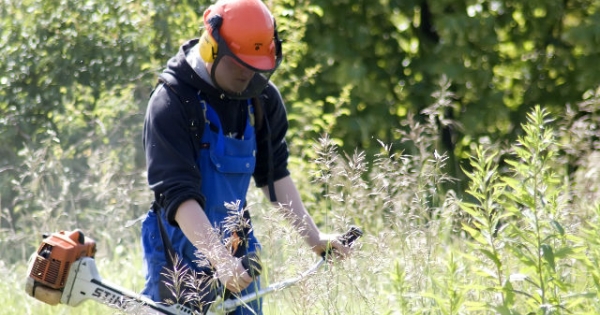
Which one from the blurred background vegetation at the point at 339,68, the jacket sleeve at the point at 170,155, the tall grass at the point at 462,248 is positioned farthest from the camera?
the blurred background vegetation at the point at 339,68

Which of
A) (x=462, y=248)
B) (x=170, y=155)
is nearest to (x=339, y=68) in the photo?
(x=462, y=248)

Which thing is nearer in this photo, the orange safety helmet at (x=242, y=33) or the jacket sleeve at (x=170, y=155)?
the jacket sleeve at (x=170, y=155)

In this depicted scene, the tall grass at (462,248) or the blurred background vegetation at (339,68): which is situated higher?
the tall grass at (462,248)

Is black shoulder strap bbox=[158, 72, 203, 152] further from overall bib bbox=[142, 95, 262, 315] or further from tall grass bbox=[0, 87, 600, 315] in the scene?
tall grass bbox=[0, 87, 600, 315]

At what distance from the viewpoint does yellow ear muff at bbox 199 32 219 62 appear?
13.2 feet

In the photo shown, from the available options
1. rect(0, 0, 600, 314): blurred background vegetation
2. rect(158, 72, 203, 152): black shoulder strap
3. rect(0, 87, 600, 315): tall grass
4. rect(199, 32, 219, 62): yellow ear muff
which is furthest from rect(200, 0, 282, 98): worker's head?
rect(0, 0, 600, 314): blurred background vegetation

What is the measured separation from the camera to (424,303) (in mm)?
3791

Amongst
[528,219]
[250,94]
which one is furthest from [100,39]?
[528,219]

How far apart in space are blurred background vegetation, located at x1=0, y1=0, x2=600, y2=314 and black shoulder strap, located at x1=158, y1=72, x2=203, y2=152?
13.8 feet

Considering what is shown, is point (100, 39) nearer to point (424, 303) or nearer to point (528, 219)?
point (424, 303)

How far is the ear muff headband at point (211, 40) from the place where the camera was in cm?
402

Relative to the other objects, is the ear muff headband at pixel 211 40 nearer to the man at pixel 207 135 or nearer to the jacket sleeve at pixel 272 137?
the man at pixel 207 135

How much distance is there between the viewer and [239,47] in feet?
13.2

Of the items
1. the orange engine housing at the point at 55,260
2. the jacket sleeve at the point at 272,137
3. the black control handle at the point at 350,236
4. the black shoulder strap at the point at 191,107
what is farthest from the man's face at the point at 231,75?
the orange engine housing at the point at 55,260
